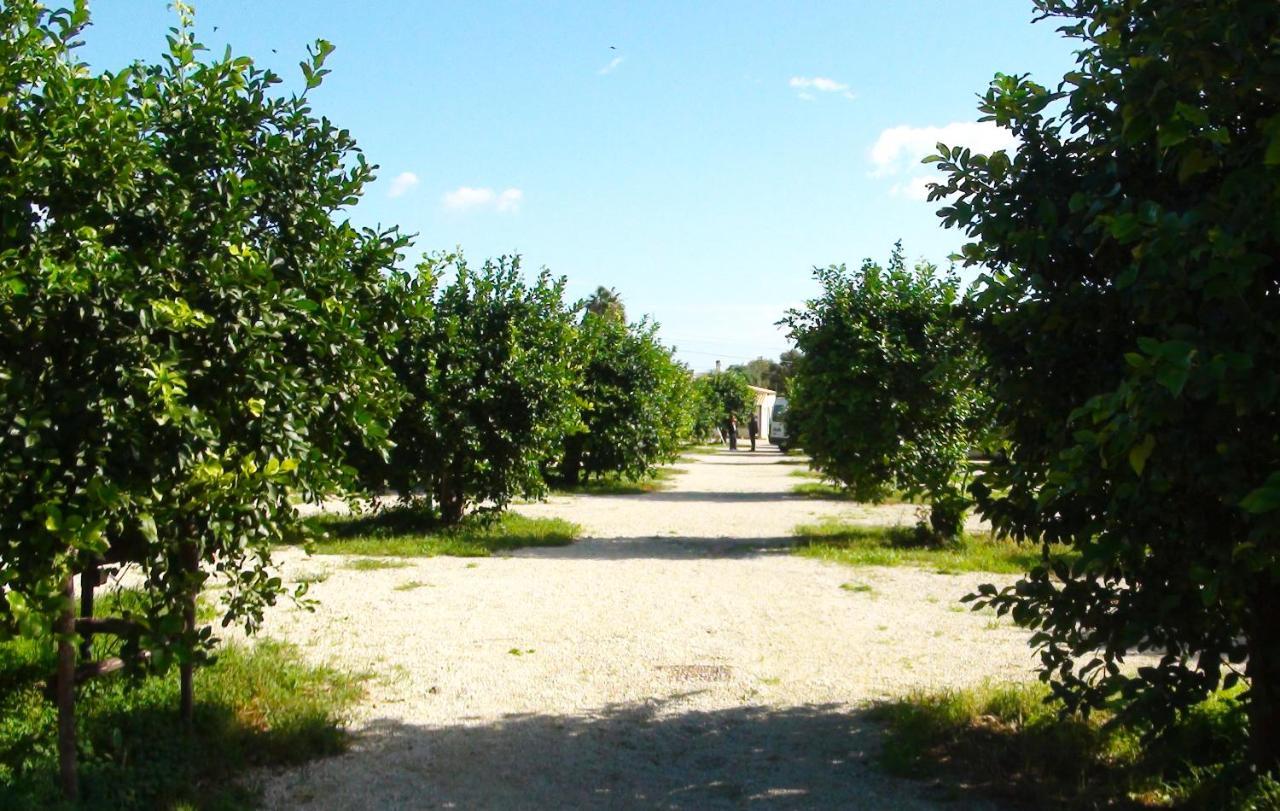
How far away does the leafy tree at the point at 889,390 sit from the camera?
1416cm

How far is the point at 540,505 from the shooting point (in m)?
22.0

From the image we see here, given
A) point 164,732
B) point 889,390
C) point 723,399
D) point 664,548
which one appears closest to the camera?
point 164,732

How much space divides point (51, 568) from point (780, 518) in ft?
55.1

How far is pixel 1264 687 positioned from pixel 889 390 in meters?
9.94

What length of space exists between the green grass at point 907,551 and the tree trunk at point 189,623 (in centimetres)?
898

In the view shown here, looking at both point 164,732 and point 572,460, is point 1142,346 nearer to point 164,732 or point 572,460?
point 164,732

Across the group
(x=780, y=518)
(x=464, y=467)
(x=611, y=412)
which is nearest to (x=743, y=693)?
(x=464, y=467)

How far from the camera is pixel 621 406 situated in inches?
1049

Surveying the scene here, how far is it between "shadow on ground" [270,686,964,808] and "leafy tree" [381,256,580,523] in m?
8.65

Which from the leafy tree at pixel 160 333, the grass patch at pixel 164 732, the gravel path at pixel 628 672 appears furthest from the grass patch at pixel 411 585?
the leafy tree at pixel 160 333

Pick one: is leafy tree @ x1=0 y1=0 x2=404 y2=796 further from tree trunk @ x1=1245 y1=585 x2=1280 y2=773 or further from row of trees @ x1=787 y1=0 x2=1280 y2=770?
tree trunk @ x1=1245 y1=585 x2=1280 y2=773

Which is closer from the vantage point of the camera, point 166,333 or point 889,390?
point 166,333

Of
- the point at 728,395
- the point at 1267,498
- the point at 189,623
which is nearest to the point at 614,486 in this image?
the point at 189,623

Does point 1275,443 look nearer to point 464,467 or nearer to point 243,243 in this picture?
point 243,243
